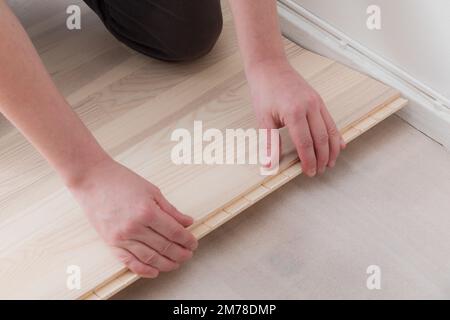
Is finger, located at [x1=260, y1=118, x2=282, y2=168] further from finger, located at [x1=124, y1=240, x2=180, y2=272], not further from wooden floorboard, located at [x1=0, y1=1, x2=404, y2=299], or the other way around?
finger, located at [x1=124, y1=240, x2=180, y2=272]

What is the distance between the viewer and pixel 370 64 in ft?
4.15

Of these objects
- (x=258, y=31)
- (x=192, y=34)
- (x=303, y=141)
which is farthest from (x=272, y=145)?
(x=192, y=34)

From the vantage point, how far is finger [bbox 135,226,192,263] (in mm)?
972

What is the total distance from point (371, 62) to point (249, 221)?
0.40 metres

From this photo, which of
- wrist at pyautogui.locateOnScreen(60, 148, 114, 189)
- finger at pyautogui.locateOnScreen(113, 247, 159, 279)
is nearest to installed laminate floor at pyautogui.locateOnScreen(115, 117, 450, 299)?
finger at pyautogui.locateOnScreen(113, 247, 159, 279)

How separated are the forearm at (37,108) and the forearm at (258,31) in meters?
0.32

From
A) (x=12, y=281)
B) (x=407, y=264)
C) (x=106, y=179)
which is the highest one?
(x=106, y=179)

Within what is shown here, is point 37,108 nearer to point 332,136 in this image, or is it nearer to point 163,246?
point 163,246

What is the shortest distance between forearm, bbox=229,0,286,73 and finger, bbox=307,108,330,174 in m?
0.13

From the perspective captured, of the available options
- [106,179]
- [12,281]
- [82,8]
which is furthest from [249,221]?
[82,8]
